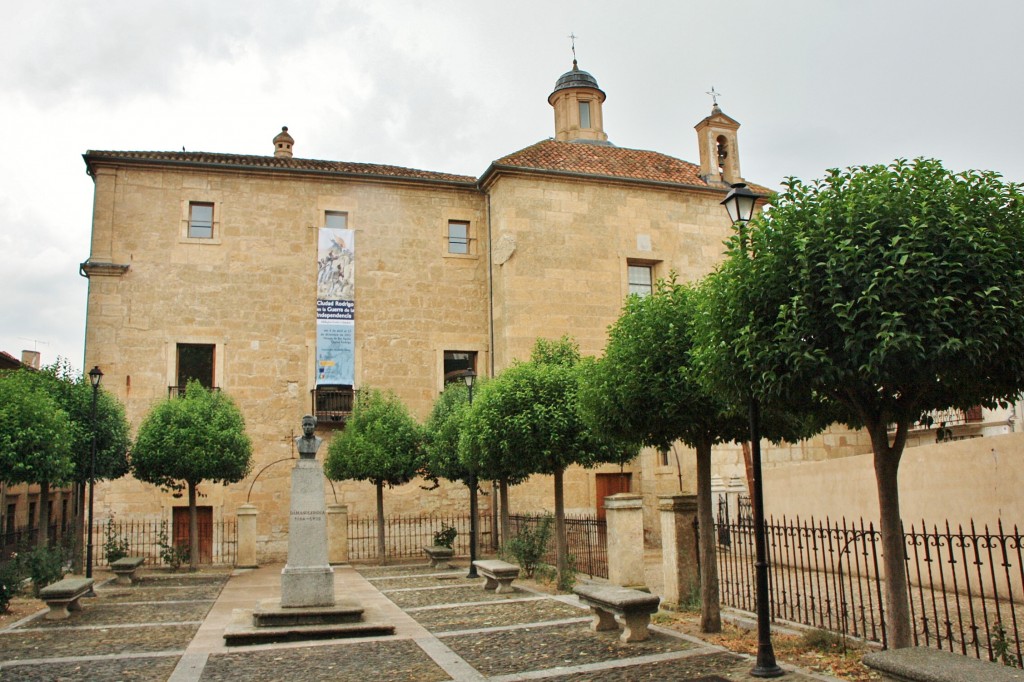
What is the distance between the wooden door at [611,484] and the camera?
22344mm

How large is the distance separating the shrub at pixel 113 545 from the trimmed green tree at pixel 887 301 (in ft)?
54.8

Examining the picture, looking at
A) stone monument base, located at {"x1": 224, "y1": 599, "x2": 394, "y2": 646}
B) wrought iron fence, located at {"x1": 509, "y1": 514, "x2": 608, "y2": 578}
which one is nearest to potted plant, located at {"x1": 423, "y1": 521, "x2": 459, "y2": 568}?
wrought iron fence, located at {"x1": 509, "y1": 514, "x2": 608, "y2": 578}

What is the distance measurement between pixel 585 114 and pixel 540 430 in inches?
690

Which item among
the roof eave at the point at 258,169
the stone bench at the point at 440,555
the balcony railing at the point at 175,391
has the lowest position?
the stone bench at the point at 440,555

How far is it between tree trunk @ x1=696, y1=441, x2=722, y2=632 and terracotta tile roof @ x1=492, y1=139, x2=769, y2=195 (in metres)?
14.8

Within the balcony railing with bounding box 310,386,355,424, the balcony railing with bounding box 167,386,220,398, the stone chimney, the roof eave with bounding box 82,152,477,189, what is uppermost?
the stone chimney

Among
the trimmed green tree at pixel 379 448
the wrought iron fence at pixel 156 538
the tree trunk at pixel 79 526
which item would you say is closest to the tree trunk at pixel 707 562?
the trimmed green tree at pixel 379 448

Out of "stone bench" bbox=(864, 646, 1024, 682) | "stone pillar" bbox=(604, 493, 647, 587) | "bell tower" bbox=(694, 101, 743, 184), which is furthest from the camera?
"bell tower" bbox=(694, 101, 743, 184)

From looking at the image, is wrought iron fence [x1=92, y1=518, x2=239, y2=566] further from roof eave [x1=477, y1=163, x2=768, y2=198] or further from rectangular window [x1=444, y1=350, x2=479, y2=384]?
roof eave [x1=477, y1=163, x2=768, y2=198]

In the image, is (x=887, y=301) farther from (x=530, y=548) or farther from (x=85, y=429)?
(x=85, y=429)

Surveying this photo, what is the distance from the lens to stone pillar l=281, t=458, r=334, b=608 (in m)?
10.4

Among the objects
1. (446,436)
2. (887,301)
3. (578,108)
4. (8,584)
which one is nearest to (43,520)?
(8,584)

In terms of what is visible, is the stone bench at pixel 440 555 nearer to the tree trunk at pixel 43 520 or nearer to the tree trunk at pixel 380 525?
the tree trunk at pixel 380 525

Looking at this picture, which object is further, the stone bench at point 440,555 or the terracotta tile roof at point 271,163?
the terracotta tile roof at point 271,163
